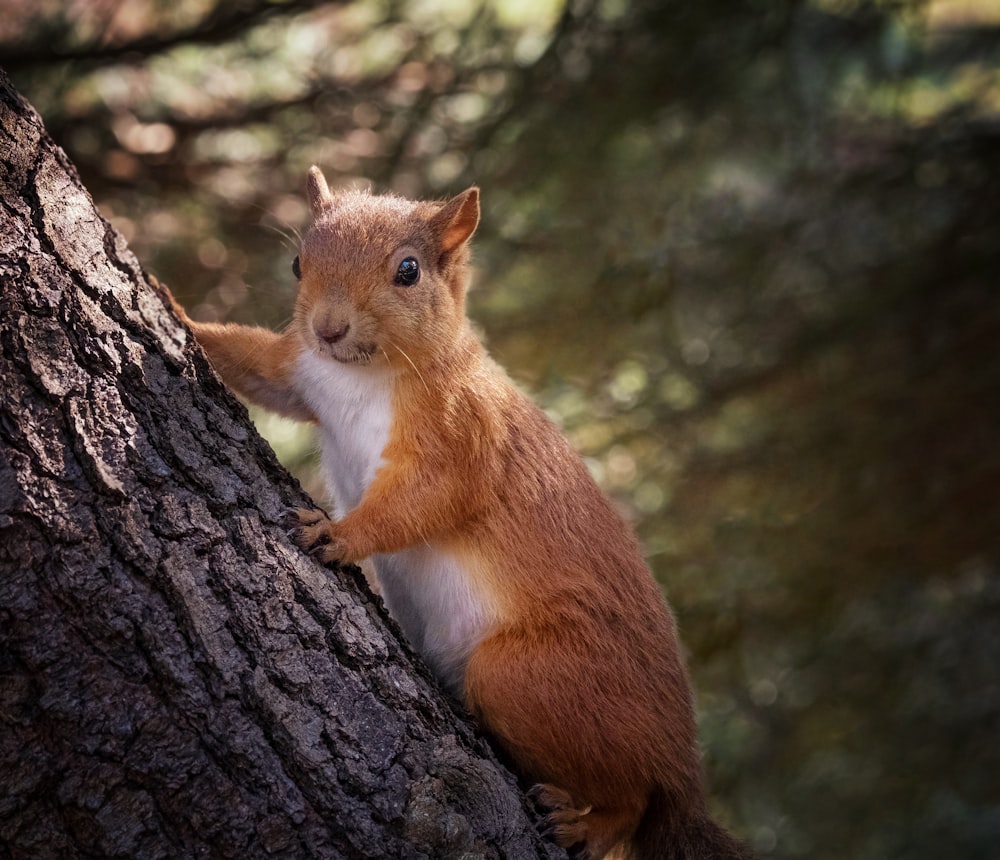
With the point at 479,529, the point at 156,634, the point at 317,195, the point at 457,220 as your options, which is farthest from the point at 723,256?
the point at 156,634

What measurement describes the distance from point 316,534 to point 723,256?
2424mm

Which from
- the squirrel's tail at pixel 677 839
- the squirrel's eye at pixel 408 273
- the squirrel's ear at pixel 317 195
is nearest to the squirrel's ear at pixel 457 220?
the squirrel's eye at pixel 408 273

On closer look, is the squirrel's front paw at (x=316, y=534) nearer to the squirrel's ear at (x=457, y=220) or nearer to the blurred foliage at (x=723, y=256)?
the squirrel's ear at (x=457, y=220)

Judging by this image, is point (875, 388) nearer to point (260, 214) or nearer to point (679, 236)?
point (679, 236)

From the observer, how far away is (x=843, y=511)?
404 cm

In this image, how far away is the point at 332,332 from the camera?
2.41 m

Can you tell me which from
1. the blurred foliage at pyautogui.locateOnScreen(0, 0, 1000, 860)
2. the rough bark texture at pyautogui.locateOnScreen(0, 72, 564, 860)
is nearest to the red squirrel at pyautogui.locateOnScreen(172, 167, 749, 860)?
the rough bark texture at pyautogui.locateOnScreen(0, 72, 564, 860)

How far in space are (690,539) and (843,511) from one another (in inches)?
23.0

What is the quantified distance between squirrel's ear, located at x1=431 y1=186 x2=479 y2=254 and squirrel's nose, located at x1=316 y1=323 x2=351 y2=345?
41 cm

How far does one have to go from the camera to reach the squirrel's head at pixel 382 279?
2467 mm

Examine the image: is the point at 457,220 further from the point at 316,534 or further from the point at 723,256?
the point at 723,256

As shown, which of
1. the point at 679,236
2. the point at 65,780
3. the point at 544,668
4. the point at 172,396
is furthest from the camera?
the point at 679,236

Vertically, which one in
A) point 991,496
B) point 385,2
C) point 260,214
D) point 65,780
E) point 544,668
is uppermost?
point 385,2

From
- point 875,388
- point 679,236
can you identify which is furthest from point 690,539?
point 679,236
